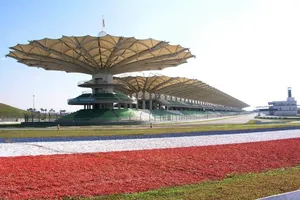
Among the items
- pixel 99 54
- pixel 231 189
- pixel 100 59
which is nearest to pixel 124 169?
pixel 231 189

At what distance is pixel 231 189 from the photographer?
9.98 m

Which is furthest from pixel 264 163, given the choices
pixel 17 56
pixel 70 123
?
pixel 17 56

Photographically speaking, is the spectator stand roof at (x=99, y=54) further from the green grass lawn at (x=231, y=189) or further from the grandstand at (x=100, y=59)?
the green grass lawn at (x=231, y=189)

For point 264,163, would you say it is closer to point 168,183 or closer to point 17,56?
point 168,183

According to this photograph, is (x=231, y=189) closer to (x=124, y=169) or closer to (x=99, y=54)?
(x=124, y=169)

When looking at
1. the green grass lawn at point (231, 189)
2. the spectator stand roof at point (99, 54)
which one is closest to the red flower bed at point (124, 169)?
the green grass lawn at point (231, 189)

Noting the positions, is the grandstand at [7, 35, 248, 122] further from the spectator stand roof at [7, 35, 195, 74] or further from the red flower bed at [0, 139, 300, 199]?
the red flower bed at [0, 139, 300, 199]

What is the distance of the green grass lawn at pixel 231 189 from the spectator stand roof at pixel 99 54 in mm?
48703

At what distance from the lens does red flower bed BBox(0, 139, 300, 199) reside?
10.8 meters

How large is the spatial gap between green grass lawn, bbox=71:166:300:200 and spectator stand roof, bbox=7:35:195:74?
48703mm

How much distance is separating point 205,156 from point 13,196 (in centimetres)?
1085

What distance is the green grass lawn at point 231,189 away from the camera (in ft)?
30.4

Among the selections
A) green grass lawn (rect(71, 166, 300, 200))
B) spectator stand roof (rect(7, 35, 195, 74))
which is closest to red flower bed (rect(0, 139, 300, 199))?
green grass lawn (rect(71, 166, 300, 200))

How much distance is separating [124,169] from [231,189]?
5.60 m
